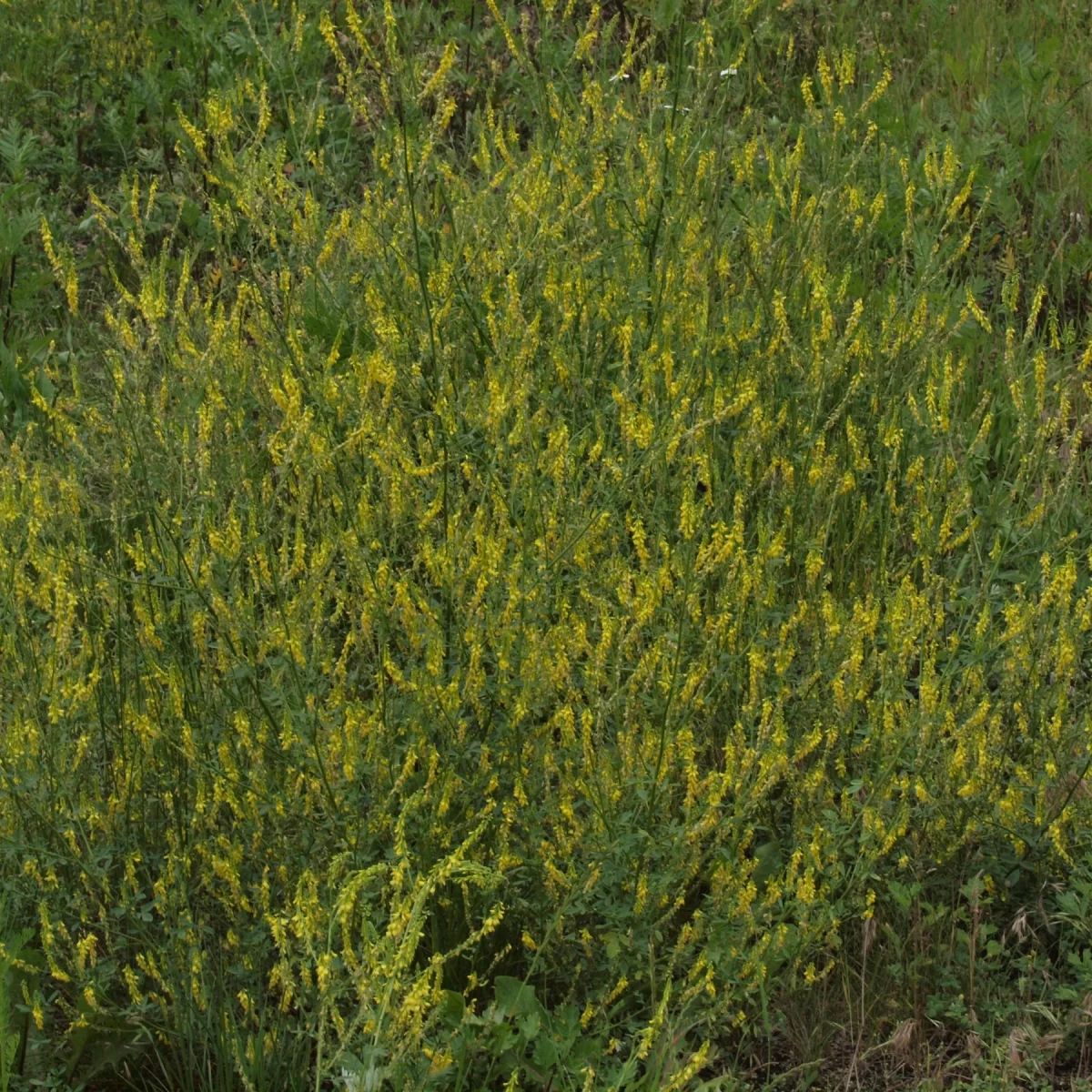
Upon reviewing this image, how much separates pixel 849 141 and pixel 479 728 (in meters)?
2.72

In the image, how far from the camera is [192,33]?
5105mm

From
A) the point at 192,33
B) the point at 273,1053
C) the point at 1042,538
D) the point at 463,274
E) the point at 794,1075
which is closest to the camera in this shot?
the point at 273,1053

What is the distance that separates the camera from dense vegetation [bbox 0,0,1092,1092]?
2.31 metres

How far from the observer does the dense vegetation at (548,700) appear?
90.8 inches

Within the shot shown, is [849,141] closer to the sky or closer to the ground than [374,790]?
closer to the sky

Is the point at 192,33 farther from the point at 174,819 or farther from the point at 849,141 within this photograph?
the point at 174,819

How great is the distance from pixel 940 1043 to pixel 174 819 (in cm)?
129

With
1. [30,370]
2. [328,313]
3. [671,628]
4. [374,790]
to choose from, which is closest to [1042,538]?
[671,628]

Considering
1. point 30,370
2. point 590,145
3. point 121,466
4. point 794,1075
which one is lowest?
point 794,1075

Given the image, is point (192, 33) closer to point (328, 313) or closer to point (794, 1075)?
point (328, 313)

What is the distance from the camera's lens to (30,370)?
13.2 ft

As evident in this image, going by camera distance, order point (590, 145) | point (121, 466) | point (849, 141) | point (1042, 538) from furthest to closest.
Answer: point (849, 141), point (590, 145), point (1042, 538), point (121, 466)

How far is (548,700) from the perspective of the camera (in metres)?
2.55

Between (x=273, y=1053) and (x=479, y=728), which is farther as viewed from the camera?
(x=479, y=728)
